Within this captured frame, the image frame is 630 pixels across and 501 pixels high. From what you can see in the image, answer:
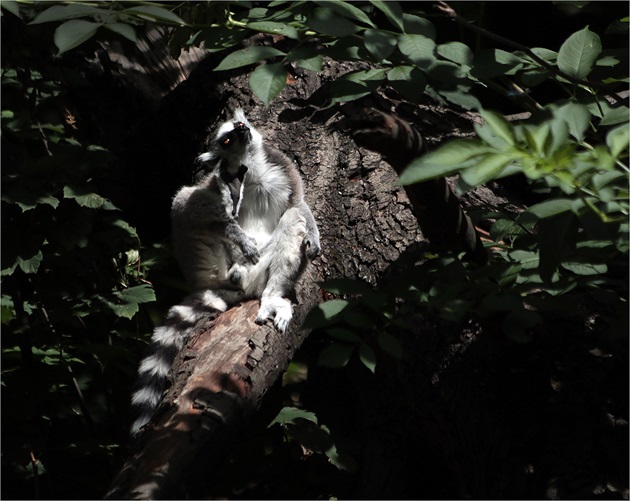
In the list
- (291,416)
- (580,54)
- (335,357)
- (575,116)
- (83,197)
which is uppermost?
(575,116)

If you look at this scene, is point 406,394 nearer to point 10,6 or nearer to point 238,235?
point 238,235

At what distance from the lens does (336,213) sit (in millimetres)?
3771

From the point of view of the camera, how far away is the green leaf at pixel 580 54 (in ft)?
6.89

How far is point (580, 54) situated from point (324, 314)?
1.15 meters

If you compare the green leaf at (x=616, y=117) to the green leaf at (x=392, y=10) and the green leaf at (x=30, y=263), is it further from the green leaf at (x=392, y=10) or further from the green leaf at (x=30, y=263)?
the green leaf at (x=30, y=263)

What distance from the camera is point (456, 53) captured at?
184 cm

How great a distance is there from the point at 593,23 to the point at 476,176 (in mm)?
4703

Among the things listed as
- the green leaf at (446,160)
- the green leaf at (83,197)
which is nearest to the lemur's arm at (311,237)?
the green leaf at (83,197)

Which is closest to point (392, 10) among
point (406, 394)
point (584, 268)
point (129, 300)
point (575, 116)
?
point (575, 116)

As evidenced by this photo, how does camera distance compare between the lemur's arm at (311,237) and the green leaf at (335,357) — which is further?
the lemur's arm at (311,237)

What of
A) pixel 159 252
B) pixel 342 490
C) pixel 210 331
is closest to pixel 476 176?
pixel 210 331

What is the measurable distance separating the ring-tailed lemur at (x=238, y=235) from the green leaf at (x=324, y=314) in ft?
4.56

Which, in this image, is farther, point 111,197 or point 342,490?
point 111,197

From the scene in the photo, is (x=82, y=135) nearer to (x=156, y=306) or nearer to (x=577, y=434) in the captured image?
(x=156, y=306)
